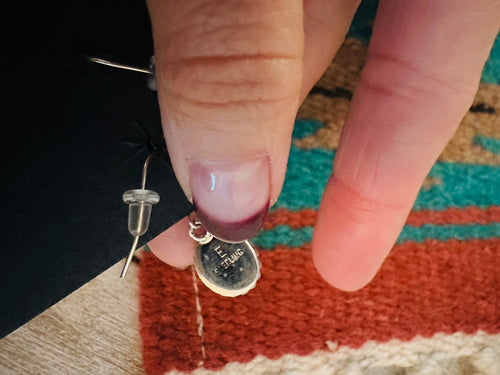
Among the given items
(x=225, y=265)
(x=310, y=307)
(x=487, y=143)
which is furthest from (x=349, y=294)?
(x=487, y=143)

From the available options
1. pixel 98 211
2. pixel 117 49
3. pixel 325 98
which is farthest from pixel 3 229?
pixel 325 98

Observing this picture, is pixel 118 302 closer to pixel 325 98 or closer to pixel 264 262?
pixel 264 262

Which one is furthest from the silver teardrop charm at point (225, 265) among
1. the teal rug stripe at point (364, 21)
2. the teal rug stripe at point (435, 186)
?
the teal rug stripe at point (364, 21)

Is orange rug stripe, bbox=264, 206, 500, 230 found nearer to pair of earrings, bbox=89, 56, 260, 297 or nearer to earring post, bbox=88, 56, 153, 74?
pair of earrings, bbox=89, 56, 260, 297

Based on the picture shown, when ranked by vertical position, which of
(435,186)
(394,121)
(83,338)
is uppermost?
(394,121)

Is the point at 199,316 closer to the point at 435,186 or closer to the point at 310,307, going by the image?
the point at 310,307

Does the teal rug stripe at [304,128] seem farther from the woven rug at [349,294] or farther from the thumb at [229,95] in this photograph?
the thumb at [229,95]

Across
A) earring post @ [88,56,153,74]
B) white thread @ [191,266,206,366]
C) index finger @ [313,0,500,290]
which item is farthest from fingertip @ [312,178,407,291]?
earring post @ [88,56,153,74]
